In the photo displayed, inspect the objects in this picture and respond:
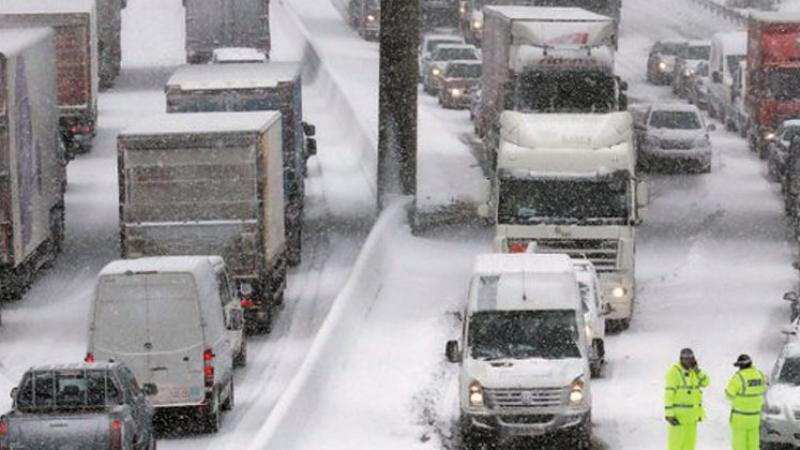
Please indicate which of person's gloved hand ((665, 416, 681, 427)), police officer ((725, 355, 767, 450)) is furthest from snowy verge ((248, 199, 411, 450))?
police officer ((725, 355, 767, 450))

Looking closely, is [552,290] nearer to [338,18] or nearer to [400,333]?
[400,333]

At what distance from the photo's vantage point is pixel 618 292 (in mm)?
32875

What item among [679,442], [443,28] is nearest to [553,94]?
[679,442]

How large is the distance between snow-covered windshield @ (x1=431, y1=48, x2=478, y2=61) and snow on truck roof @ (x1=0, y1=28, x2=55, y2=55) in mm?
28246

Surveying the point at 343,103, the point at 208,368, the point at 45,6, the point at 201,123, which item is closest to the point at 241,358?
the point at 201,123

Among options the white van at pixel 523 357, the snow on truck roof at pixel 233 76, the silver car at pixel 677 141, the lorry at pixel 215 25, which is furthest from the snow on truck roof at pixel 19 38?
the lorry at pixel 215 25

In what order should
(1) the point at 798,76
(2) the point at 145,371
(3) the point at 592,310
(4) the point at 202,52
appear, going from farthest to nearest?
(4) the point at 202,52
(1) the point at 798,76
(3) the point at 592,310
(2) the point at 145,371

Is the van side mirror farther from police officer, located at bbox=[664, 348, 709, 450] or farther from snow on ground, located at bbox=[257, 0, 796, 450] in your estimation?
police officer, located at bbox=[664, 348, 709, 450]

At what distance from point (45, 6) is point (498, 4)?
101ft

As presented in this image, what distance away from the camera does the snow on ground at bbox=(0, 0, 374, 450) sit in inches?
1203

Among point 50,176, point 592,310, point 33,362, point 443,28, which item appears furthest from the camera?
point 443,28

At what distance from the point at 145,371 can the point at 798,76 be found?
93.0ft

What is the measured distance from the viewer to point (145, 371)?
84.9 ft

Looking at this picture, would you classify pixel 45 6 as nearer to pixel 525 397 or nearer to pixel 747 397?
pixel 525 397
